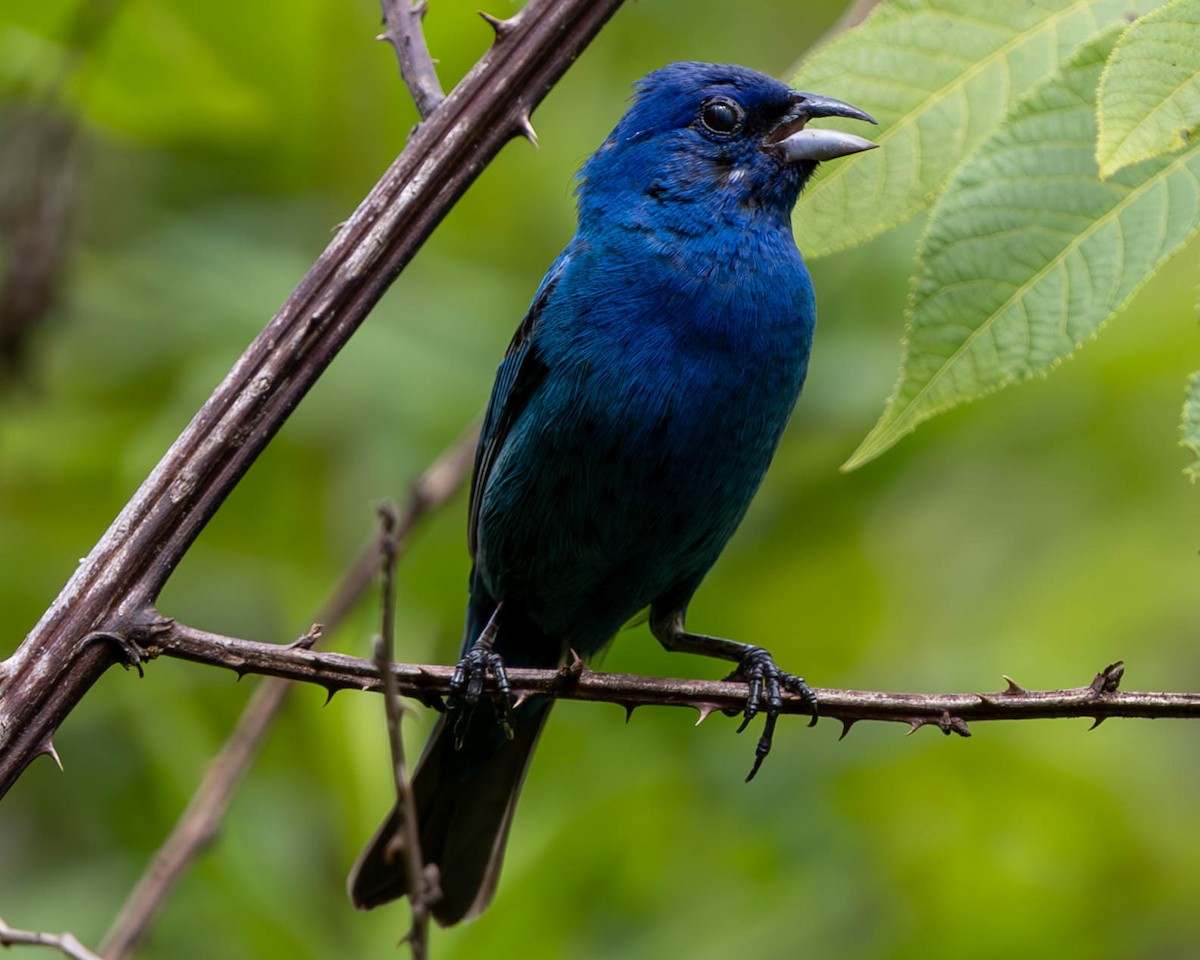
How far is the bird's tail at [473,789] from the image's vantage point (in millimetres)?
4293

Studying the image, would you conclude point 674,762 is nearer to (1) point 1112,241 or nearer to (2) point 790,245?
(2) point 790,245

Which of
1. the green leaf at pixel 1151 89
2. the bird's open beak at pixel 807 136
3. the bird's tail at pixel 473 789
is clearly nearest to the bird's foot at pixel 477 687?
the bird's tail at pixel 473 789

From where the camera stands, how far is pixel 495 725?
4406 millimetres

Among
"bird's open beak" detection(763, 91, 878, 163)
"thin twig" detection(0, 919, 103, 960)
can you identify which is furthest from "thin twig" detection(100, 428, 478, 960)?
"bird's open beak" detection(763, 91, 878, 163)

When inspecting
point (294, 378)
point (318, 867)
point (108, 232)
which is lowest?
point (318, 867)

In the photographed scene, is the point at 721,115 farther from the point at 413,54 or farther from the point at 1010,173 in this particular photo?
the point at 1010,173

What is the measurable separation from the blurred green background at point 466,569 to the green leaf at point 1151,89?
7.78 feet

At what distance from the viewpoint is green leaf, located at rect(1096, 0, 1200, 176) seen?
2127 millimetres

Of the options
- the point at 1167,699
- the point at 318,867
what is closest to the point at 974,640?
the point at 318,867

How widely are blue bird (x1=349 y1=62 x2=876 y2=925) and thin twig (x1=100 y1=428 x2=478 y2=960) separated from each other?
13.7 inches

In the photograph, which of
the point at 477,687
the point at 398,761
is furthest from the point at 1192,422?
the point at 477,687

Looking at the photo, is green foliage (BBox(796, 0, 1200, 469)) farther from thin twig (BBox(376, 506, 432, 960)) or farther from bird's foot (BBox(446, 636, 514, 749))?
bird's foot (BBox(446, 636, 514, 749))

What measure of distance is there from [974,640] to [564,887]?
1836 mm

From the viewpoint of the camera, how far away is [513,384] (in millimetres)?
4164
